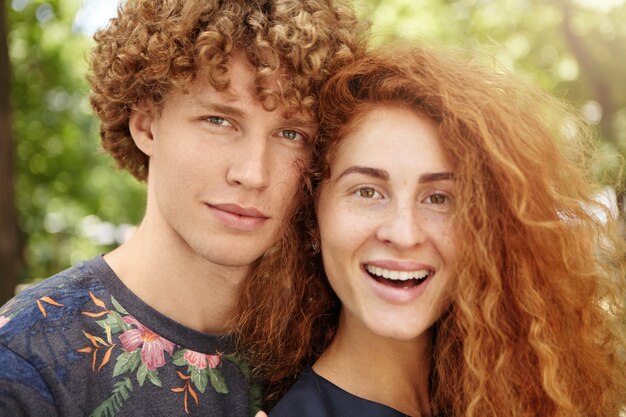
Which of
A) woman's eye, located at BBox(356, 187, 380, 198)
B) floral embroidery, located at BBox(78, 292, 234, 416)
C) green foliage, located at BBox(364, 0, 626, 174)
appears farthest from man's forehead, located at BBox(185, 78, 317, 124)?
green foliage, located at BBox(364, 0, 626, 174)

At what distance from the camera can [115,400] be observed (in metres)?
2.66

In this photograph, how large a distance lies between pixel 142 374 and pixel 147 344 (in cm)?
12

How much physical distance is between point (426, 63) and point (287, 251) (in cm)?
93

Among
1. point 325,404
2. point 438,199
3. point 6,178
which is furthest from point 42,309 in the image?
point 6,178

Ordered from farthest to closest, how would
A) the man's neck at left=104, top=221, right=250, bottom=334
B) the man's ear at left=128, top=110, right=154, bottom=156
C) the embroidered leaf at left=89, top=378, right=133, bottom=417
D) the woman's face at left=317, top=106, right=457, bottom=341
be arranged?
the man's ear at left=128, top=110, right=154, bottom=156
the man's neck at left=104, top=221, right=250, bottom=334
the embroidered leaf at left=89, top=378, right=133, bottom=417
the woman's face at left=317, top=106, right=457, bottom=341

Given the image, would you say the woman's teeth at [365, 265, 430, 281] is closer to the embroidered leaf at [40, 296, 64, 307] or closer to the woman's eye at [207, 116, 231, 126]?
the woman's eye at [207, 116, 231, 126]

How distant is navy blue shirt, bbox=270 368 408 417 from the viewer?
8.64 feet

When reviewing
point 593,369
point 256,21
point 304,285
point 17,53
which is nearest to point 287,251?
point 304,285

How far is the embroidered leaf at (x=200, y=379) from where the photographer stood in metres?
2.82

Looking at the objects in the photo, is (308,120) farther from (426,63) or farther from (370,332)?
(370,332)

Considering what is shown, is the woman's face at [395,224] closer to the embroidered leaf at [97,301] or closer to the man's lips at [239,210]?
the man's lips at [239,210]

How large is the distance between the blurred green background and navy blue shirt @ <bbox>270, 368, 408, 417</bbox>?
19.3 feet

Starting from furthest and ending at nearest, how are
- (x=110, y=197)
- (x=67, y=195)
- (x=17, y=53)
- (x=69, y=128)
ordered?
(x=110, y=197)
(x=67, y=195)
(x=69, y=128)
(x=17, y=53)

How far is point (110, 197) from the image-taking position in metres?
19.2
